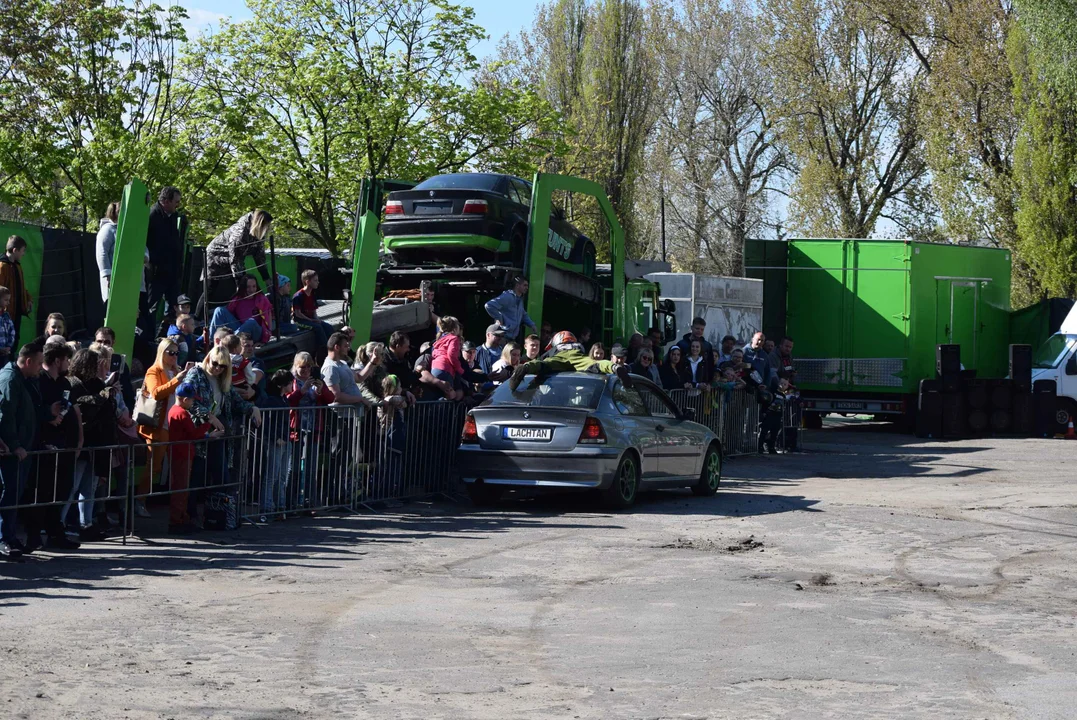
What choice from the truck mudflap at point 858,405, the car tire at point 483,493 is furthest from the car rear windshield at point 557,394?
the truck mudflap at point 858,405

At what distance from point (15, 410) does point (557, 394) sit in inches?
242

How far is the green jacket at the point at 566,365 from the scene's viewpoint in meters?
15.9

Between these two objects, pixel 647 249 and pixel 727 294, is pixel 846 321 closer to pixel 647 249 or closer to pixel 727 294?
pixel 727 294

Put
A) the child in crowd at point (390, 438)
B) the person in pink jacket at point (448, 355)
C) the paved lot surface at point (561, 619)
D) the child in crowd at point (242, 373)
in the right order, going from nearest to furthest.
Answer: the paved lot surface at point (561, 619), the child in crowd at point (242, 373), the child in crowd at point (390, 438), the person in pink jacket at point (448, 355)

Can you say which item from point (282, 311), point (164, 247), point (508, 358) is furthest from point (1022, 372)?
point (164, 247)

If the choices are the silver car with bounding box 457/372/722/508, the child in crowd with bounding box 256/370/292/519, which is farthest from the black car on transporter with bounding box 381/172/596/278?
the child in crowd with bounding box 256/370/292/519

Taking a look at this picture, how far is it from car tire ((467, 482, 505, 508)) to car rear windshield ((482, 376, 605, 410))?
885 millimetres

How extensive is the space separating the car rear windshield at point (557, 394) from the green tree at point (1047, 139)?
104 feet

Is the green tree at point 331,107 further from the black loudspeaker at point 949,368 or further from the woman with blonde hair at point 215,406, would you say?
the woman with blonde hair at point 215,406

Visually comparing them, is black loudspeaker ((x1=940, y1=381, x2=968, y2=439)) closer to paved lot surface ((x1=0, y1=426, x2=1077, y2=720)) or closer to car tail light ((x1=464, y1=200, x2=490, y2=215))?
car tail light ((x1=464, y1=200, x2=490, y2=215))

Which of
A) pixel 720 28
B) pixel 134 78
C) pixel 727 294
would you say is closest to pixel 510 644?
pixel 727 294

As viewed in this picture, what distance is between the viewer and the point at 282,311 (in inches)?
658

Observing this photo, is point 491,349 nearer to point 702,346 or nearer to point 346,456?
point 346,456

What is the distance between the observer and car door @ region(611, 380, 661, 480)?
51.4 feet
